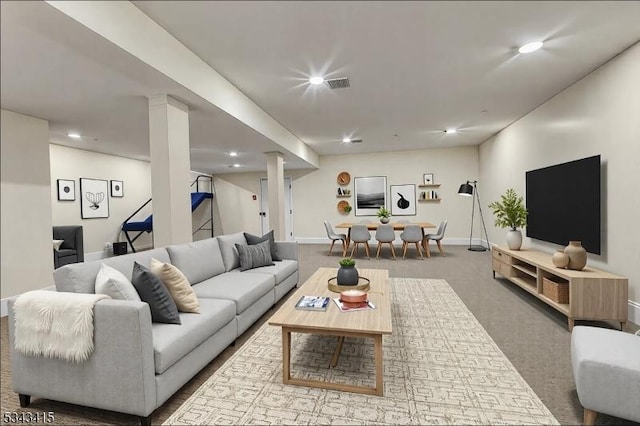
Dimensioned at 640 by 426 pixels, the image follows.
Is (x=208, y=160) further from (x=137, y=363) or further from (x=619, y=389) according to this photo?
(x=619, y=389)

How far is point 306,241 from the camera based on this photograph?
8.95 meters

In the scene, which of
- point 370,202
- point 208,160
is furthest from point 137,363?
point 370,202

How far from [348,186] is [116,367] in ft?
24.5

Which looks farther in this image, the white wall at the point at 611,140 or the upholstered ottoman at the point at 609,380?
the white wall at the point at 611,140

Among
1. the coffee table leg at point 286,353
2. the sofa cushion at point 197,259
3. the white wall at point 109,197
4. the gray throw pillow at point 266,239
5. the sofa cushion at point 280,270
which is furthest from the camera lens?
the white wall at point 109,197

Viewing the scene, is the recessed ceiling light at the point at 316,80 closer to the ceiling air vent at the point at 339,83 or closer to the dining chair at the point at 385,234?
the ceiling air vent at the point at 339,83

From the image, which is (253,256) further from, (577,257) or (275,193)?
(577,257)

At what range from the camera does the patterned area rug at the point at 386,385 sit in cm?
159

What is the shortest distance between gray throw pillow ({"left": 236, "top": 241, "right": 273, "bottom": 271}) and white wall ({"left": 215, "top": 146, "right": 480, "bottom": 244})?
209 inches

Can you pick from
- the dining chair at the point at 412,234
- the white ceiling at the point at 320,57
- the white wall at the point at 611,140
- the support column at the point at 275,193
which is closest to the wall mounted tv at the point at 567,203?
the white wall at the point at 611,140

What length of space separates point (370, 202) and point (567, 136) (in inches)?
198

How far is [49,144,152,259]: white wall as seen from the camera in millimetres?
5492

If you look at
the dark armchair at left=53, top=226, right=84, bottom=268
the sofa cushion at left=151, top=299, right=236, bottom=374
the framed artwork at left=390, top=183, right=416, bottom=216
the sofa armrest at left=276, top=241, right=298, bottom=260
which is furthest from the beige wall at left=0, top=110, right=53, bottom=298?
the framed artwork at left=390, top=183, right=416, bottom=216

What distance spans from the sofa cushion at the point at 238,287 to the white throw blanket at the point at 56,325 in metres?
0.93
